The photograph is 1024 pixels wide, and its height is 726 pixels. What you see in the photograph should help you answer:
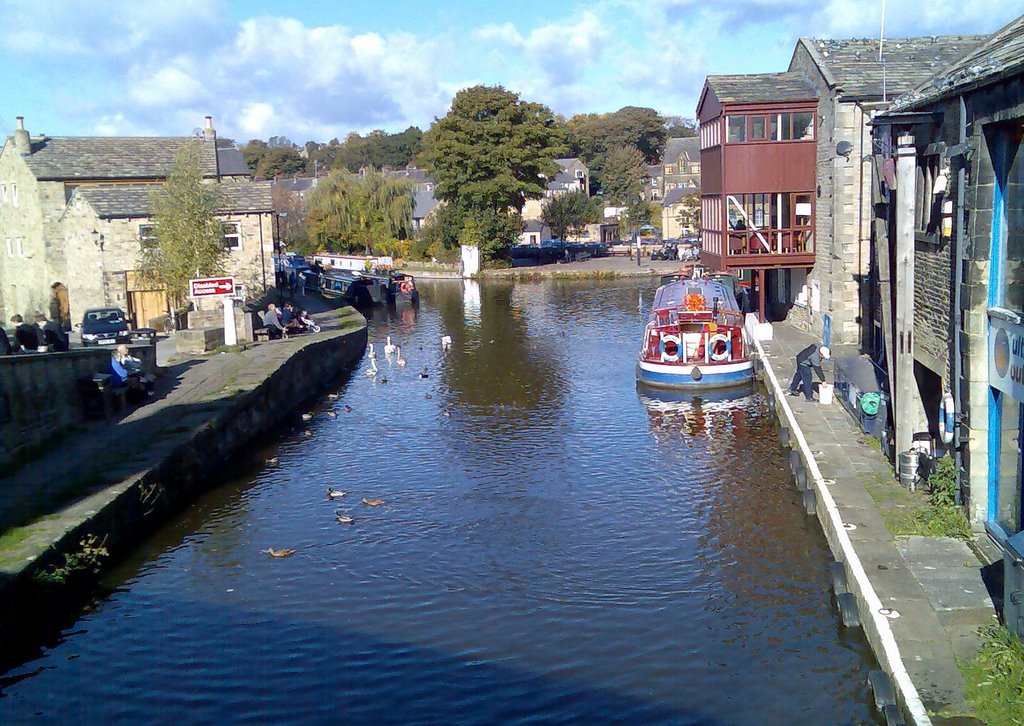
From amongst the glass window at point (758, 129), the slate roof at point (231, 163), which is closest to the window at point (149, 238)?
the slate roof at point (231, 163)

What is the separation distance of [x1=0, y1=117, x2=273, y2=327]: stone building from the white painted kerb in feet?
95.8

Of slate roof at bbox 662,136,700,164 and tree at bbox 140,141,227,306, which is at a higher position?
slate roof at bbox 662,136,700,164

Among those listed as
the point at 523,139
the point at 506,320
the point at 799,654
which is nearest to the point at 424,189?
the point at 523,139

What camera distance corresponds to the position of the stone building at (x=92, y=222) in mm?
40344

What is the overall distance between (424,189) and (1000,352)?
92718 millimetres

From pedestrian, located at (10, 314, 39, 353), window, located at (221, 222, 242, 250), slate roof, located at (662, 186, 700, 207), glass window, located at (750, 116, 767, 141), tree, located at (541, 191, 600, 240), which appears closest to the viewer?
pedestrian, located at (10, 314, 39, 353)

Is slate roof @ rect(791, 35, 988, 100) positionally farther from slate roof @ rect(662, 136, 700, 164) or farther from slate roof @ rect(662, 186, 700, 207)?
slate roof @ rect(662, 136, 700, 164)

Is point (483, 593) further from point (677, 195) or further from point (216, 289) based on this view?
point (677, 195)

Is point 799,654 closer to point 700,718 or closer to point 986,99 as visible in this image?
point 700,718

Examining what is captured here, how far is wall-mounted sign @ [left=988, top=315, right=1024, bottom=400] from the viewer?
12164 mm

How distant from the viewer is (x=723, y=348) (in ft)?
93.4

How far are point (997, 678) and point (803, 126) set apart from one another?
999 inches

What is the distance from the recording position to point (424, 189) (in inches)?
4043

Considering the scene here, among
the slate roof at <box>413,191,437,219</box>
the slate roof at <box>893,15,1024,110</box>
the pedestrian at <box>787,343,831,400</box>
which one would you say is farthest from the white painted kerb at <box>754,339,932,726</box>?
the slate roof at <box>413,191,437,219</box>
